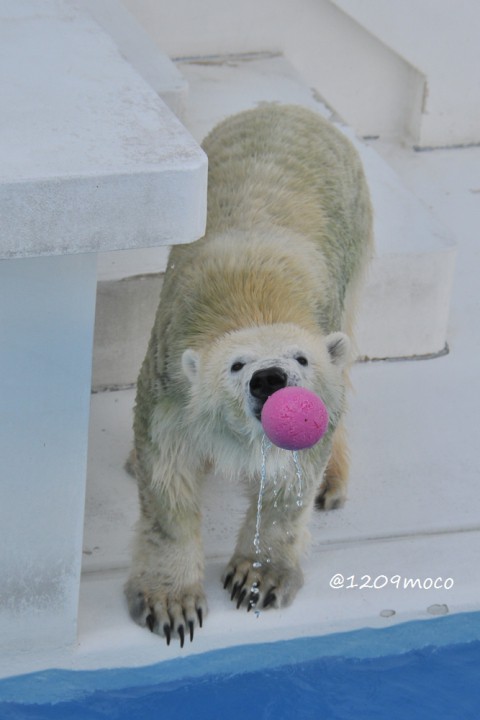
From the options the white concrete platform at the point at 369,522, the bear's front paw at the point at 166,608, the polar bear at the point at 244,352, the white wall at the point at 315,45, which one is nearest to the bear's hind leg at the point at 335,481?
the white concrete platform at the point at 369,522

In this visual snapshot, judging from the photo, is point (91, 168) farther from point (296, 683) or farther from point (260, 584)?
point (296, 683)

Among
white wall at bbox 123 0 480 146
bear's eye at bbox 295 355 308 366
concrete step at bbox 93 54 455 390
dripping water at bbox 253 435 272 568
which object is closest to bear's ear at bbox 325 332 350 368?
bear's eye at bbox 295 355 308 366

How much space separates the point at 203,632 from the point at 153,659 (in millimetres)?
127

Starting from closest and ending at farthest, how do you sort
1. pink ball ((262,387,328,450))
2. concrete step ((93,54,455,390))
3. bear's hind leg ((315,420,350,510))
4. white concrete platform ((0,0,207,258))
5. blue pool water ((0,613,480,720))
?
1. white concrete platform ((0,0,207,258))
2. pink ball ((262,387,328,450))
3. blue pool water ((0,613,480,720))
4. bear's hind leg ((315,420,350,510))
5. concrete step ((93,54,455,390))

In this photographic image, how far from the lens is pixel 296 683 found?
9.11 ft

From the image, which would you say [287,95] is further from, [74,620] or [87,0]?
[74,620]

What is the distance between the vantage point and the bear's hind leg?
3.14m

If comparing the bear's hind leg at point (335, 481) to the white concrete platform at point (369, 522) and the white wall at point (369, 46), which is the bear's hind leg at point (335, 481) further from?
the white wall at point (369, 46)

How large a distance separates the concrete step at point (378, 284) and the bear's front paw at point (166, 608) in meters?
0.91

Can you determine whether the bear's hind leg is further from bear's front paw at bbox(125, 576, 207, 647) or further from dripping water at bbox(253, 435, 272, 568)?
bear's front paw at bbox(125, 576, 207, 647)

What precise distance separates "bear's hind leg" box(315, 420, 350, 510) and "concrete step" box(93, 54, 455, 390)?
617mm

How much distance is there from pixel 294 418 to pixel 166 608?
874 mm

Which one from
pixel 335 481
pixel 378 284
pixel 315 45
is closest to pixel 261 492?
pixel 335 481

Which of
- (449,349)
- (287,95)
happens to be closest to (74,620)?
(449,349)
